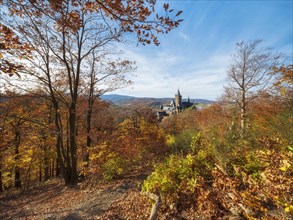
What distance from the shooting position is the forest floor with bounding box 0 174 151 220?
4.48 meters

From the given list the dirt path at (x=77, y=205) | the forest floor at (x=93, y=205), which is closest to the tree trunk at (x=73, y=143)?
the forest floor at (x=93, y=205)

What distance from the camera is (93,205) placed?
5.14 m

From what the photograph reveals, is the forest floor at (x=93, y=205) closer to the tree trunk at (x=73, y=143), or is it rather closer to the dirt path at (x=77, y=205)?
the dirt path at (x=77, y=205)

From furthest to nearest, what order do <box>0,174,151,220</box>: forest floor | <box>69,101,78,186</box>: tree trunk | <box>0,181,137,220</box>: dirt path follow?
<box>69,101,78,186</box>: tree trunk < <box>0,181,137,220</box>: dirt path < <box>0,174,151,220</box>: forest floor

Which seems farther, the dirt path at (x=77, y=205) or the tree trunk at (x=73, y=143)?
the tree trunk at (x=73, y=143)

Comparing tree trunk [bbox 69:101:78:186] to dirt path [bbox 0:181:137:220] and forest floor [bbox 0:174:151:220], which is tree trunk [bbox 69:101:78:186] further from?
dirt path [bbox 0:181:137:220]

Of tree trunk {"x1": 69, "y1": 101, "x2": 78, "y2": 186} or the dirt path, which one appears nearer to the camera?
the dirt path

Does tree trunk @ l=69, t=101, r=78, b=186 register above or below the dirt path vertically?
above

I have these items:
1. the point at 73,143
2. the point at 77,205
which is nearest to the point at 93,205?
the point at 77,205

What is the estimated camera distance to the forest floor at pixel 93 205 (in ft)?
14.7

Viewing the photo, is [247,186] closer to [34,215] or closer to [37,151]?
[34,215]

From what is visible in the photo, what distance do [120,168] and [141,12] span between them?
602cm

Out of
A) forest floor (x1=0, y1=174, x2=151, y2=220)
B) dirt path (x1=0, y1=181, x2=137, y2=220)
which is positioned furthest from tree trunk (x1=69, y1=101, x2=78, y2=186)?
dirt path (x1=0, y1=181, x2=137, y2=220)

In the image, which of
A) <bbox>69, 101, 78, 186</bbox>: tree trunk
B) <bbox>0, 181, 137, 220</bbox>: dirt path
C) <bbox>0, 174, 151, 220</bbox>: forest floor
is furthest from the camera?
<bbox>69, 101, 78, 186</bbox>: tree trunk
